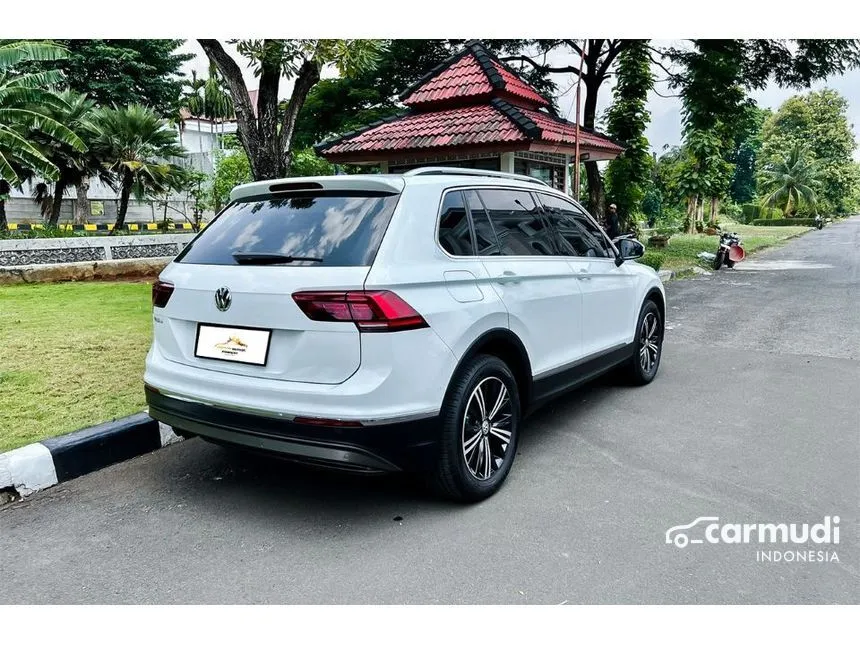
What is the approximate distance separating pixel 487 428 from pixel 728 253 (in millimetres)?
16002

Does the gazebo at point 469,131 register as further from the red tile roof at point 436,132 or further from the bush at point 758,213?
the bush at point 758,213

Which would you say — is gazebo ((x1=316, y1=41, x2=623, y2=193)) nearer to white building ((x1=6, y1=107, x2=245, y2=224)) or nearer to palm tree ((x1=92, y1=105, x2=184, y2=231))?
palm tree ((x1=92, y1=105, x2=184, y2=231))

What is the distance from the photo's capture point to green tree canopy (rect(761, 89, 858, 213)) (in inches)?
2456

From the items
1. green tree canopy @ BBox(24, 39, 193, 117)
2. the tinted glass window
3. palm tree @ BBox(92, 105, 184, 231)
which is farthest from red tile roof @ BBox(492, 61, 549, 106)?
green tree canopy @ BBox(24, 39, 193, 117)

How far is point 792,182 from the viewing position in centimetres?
5847

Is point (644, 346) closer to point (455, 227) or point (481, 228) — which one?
point (481, 228)

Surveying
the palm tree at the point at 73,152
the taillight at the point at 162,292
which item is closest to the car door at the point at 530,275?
the taillight at the point at 162,292

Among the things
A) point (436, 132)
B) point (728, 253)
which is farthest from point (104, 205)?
point (728, 253)

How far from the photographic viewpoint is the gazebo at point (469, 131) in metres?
11.4

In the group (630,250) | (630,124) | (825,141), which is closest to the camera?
(630,250)

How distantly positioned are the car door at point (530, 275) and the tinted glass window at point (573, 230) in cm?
18

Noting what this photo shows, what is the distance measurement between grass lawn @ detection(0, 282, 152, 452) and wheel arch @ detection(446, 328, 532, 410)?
8.37ft

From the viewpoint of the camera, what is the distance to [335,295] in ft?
9.59

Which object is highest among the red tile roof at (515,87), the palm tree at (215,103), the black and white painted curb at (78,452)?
the palm tree at (215,103)
